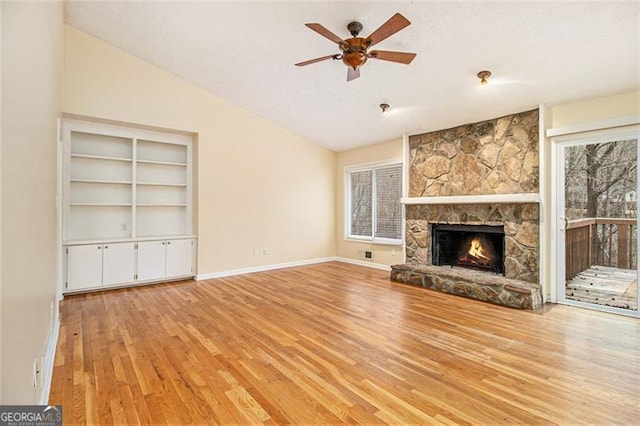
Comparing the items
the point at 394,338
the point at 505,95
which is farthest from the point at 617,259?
the point at 394,338

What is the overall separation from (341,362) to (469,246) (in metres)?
3.67

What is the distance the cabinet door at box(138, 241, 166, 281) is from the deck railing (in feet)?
19.6

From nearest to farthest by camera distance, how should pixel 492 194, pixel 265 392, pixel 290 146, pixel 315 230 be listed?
pixel 265 392 < pixel 492 194 < pixel 290 146 < pixel 315 230

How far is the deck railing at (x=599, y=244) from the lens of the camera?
3635 mm

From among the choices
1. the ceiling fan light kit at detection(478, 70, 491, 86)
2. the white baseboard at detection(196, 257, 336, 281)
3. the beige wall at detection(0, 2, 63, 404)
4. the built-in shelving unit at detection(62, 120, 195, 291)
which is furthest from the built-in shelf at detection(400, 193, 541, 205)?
the beige wall at detection(0, 2, 63, 404)

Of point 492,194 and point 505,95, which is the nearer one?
point 505,95

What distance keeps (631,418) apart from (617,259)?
8.74ft

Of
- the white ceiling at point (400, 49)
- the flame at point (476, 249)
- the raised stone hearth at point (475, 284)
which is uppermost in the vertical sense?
the white ceiling at point (400, 49)

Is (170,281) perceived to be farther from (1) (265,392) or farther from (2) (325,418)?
(2) (325,418)

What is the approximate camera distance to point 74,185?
4.71 m

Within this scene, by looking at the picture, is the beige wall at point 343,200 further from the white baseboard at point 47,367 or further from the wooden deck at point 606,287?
the white baseboard at point 47,367

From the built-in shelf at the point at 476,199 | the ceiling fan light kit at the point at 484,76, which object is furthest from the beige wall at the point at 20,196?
the built-in shelf at the point at 476,199

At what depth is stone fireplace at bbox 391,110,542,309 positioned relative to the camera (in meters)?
4.25

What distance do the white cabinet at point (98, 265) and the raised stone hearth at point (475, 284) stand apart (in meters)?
4.30
